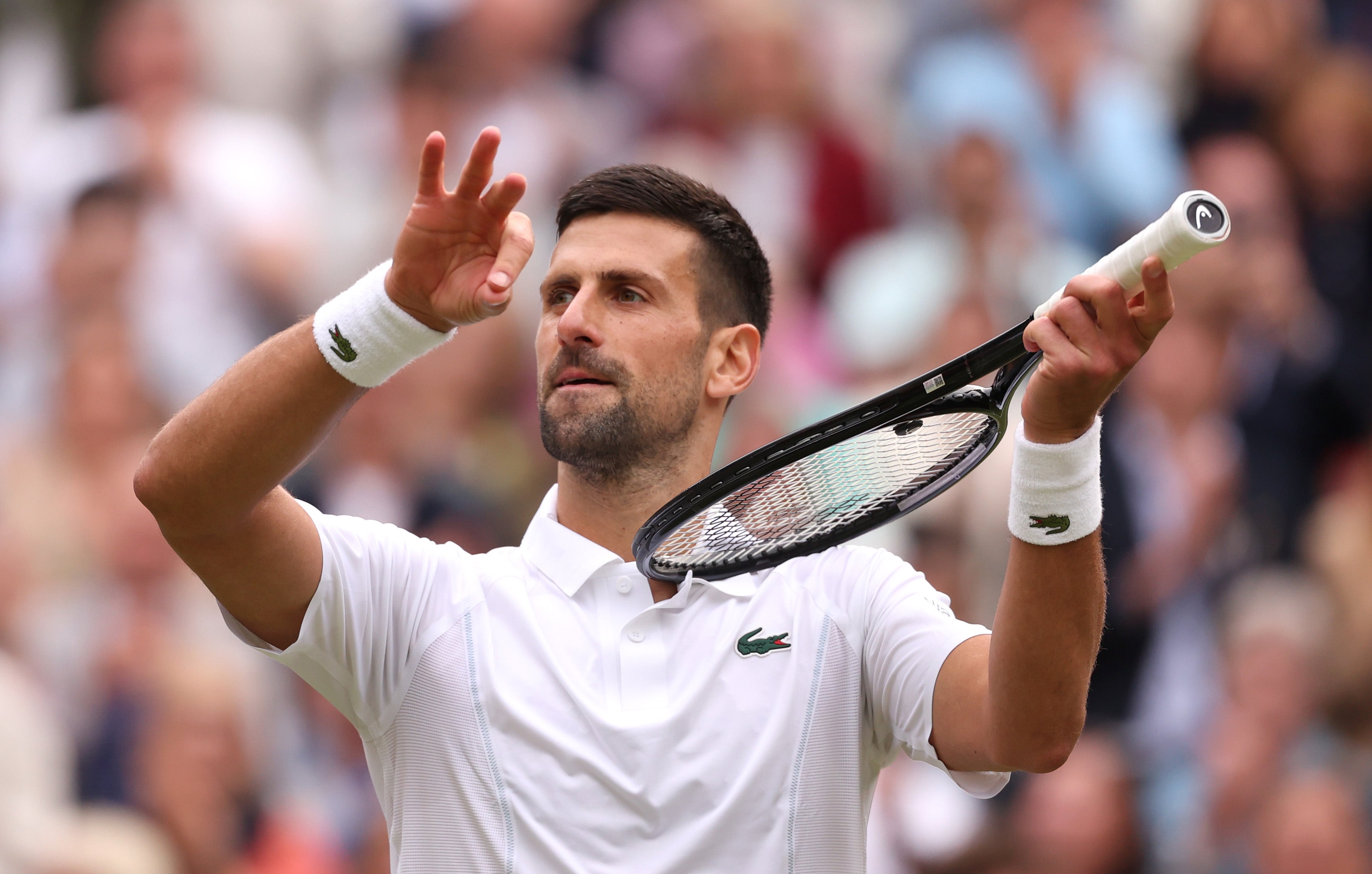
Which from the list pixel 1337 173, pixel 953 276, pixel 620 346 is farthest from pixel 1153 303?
pixel 1337 173

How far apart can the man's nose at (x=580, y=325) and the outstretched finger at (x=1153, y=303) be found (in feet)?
3.86

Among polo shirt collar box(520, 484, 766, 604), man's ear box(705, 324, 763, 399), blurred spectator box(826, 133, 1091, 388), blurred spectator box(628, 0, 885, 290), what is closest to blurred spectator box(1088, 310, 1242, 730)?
blurred spectator box(826, 133, 1091, 388)

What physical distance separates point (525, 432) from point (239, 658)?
67.4 inches

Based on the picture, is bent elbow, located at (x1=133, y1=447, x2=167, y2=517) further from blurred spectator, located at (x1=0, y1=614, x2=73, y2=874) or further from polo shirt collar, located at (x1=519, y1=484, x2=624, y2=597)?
blurred spectator, located at (x1=0, y1=614, x2=73, y2=874)

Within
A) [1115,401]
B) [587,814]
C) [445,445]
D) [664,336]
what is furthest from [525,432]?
[587,814]

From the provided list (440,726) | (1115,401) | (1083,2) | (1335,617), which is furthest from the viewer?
(1083,2)

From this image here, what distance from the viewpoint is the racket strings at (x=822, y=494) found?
3438mm

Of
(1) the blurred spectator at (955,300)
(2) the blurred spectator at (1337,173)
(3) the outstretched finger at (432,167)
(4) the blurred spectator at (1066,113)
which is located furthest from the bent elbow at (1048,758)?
(4) the blurred spectator at (1066,113)

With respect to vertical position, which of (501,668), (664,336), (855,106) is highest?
(855,106)

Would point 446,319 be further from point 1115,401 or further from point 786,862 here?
point 1115,401

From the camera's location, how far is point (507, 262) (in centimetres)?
305

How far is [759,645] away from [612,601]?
325mm

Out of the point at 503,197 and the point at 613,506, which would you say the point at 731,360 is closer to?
the point at 613,506

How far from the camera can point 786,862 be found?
3.27 meters
